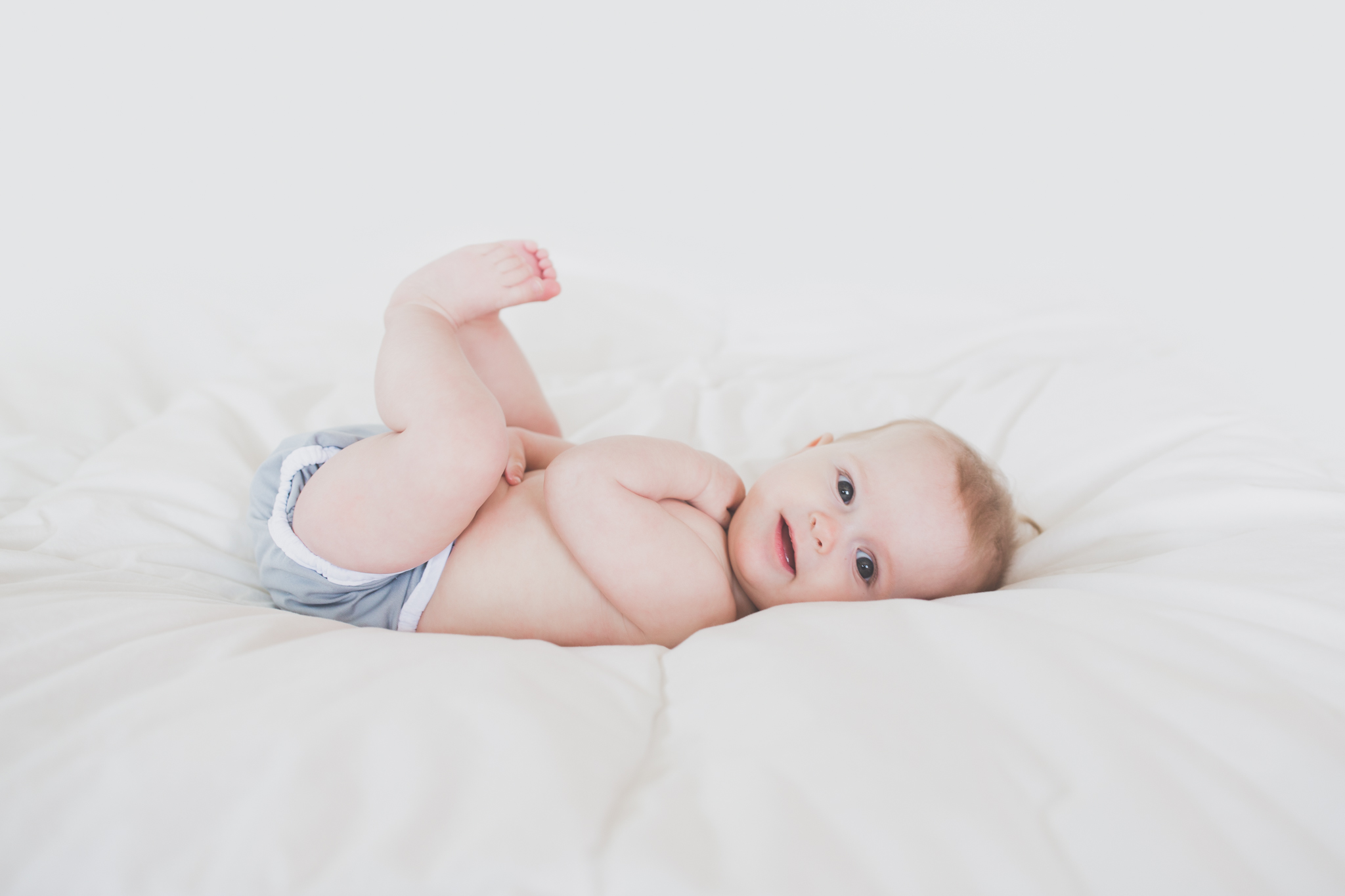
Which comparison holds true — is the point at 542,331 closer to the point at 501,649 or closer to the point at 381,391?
the point at 381,391

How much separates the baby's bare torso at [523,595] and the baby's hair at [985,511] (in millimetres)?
330

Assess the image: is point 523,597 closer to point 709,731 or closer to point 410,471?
point 410,471

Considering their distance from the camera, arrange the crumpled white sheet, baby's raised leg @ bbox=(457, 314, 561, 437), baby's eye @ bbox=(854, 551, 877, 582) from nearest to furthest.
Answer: the crumpled white sheet, baby's eye @ bbox=(854, 551, 877, 582), baby's raised leg @ bbox=(457, 314, 561, 437)

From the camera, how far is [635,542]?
100 cm

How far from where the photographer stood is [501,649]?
759 millimetres

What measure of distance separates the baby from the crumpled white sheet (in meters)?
0.12

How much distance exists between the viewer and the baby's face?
1062 mm

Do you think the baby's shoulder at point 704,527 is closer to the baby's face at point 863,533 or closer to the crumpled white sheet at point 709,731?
the baby's face at point 863,533

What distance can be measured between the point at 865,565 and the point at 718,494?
22cm

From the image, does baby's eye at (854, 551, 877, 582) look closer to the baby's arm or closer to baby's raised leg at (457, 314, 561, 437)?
the baby's arm

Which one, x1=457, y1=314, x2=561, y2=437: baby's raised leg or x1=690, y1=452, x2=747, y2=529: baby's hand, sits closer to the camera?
x1=690, y1=452, x2=747, y2=529: baby's hand

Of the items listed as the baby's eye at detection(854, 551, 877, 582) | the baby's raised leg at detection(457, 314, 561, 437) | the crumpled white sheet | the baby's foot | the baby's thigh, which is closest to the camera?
the crumpled white sheet

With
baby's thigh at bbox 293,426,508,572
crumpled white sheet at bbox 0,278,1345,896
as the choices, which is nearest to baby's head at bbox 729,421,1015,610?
crumpled white sheet at bbox 0,278,1345,896

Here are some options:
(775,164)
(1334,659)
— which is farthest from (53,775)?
(775,164)
